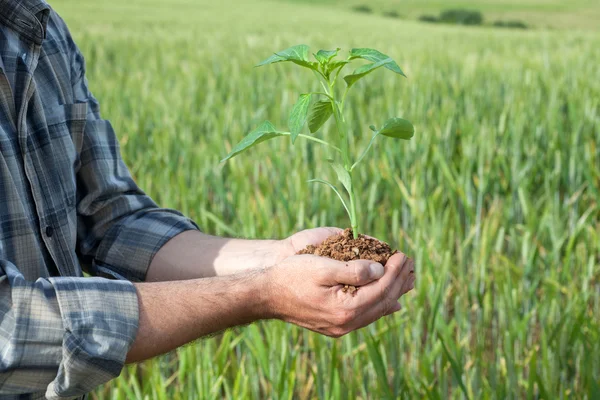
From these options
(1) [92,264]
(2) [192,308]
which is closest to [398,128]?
(2) [192,308]

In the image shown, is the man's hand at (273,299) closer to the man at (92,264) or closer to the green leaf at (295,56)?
the man at (92,264)

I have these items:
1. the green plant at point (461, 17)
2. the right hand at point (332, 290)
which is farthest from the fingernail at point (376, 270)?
the green plant at point (461, 17)

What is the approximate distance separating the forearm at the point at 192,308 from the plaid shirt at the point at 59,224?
21 millimetres

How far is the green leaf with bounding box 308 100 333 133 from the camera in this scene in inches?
33.2

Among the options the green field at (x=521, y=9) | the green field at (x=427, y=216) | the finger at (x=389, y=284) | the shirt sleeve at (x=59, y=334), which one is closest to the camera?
the shirt sleeve at (x=59, y=334)

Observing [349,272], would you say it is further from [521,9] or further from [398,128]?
[521,9]

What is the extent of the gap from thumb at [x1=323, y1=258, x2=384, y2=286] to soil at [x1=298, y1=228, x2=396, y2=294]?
23 millimetres

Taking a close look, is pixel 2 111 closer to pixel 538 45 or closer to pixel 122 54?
pixel 122 54

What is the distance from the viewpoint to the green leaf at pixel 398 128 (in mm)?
807

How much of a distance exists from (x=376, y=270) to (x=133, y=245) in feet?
1.28

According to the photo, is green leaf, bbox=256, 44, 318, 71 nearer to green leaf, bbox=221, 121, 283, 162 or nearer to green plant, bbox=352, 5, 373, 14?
green leaf, bbox=221, 121, 283, 162

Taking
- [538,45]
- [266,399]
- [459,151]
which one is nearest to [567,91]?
[459,151]

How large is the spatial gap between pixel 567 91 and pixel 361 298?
258 centimetres

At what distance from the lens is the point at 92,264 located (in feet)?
3.52
